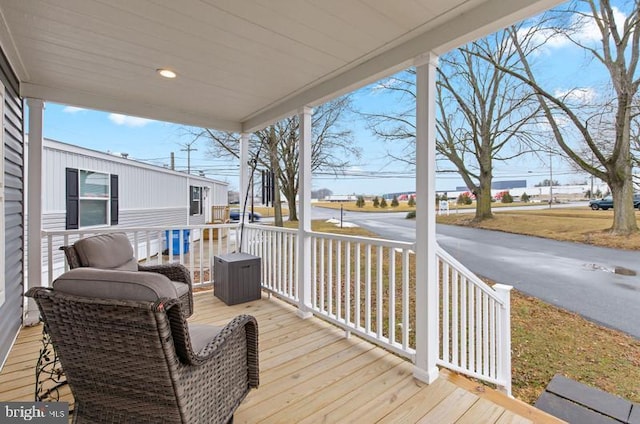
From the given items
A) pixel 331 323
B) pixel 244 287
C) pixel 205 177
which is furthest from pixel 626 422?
pixel 205 177

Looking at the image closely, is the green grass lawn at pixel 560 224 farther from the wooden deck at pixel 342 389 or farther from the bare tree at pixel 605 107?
the wooden deck at pixel 342 389

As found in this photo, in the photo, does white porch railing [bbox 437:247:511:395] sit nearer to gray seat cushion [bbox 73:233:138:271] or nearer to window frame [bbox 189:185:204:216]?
gray seat cushion [bbox 73:233:138:271]

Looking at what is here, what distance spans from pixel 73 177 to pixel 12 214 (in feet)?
13.7

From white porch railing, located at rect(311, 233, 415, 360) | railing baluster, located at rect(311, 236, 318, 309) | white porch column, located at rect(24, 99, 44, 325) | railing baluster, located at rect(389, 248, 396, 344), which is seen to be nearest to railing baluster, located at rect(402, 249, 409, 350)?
white porch railing, located at rect(311, 233, 415, 360)

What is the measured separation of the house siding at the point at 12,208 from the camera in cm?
256

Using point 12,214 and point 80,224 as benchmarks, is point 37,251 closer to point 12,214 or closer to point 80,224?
point 12,214

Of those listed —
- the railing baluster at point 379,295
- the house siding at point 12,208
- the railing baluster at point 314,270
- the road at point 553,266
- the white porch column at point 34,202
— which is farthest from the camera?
the railing baluster at point 314,270

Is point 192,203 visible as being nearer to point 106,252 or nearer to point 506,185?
point 106,252

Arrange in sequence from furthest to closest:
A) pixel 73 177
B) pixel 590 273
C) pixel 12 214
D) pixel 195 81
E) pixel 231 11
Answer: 1. pixel 73 177
2. pixel 195 81
3. pixel 12 214
4. pixel 590 273
5. pixel 231 11

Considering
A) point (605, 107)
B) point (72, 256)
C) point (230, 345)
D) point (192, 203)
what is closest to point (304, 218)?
point (230, 345)

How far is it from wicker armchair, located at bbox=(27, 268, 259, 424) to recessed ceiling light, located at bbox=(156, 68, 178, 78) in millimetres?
2264

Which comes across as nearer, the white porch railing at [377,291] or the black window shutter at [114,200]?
the white porch railing at [377,291]

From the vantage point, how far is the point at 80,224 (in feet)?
21.2

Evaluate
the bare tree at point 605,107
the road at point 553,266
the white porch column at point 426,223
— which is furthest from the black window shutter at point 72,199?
the bare tree at point 605,107
